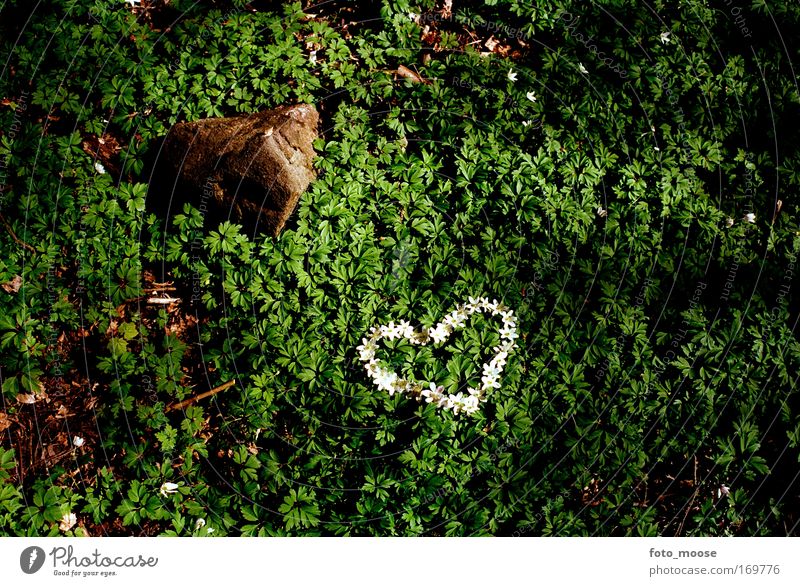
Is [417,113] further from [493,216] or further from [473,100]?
[493,216]

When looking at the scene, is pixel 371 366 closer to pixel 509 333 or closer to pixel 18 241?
pixel 509 333

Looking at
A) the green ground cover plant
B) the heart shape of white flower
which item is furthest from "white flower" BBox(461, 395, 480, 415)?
the green ground cover plant

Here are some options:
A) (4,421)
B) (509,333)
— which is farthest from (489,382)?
(4,421)

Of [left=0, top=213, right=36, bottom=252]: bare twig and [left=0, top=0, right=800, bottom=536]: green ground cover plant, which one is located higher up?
[left=0, top=0, right=800, bottom=536]: green ground cover plant

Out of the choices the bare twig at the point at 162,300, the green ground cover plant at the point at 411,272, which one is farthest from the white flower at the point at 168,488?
the bare twig at the point at 162,300

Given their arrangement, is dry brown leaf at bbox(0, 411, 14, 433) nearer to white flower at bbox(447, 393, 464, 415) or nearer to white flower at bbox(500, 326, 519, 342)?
white flower at bbox(447, 393, 464, 415)

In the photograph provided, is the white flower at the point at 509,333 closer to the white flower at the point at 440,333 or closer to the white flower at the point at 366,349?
the white flower at the point at 440,333
